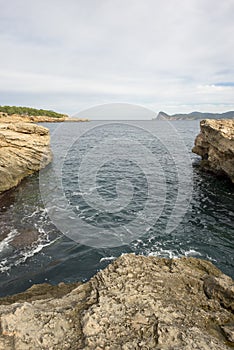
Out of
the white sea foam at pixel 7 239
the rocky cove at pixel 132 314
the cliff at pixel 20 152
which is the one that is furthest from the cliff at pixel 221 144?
the cliff at pixel 20 152

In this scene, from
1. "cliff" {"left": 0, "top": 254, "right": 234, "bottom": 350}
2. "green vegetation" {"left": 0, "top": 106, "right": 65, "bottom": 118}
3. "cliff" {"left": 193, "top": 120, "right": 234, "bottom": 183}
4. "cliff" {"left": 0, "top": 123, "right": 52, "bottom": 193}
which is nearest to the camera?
"cliff" {"left": 0, "top": 254, "right": 234, "bottom": 350}

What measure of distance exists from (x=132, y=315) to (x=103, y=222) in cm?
1485

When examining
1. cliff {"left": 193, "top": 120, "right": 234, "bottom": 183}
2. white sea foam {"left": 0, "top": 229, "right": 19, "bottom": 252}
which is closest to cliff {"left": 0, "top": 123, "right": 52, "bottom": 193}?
white sea foam {"left": 0, "top": 229, "right": 19, "bottom": 252}

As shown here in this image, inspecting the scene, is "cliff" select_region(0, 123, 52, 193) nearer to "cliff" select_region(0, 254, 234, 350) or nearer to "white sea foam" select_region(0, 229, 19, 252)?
"white sea foam" select_region(0, 229, 19, 252)

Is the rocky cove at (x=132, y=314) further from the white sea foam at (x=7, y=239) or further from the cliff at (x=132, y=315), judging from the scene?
the white sea foam at (x=7, y=239)

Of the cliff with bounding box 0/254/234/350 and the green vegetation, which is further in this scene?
the green vegetation

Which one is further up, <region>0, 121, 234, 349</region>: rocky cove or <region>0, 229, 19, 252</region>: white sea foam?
<region>0, 121, 234, 349</region>: rocky cove

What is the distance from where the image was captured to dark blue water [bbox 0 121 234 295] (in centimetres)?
1612

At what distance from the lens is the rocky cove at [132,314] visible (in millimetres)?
6262

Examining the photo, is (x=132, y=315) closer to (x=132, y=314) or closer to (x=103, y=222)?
(x=132, y=314)

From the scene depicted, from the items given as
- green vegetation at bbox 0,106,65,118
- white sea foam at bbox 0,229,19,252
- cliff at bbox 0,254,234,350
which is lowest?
white sea foam at bbox 0,229,19,252

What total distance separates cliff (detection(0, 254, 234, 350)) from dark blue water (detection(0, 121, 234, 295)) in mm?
7188

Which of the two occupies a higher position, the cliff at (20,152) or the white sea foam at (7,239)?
the cliff at (20,152)

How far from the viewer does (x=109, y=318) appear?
6.83 meters
